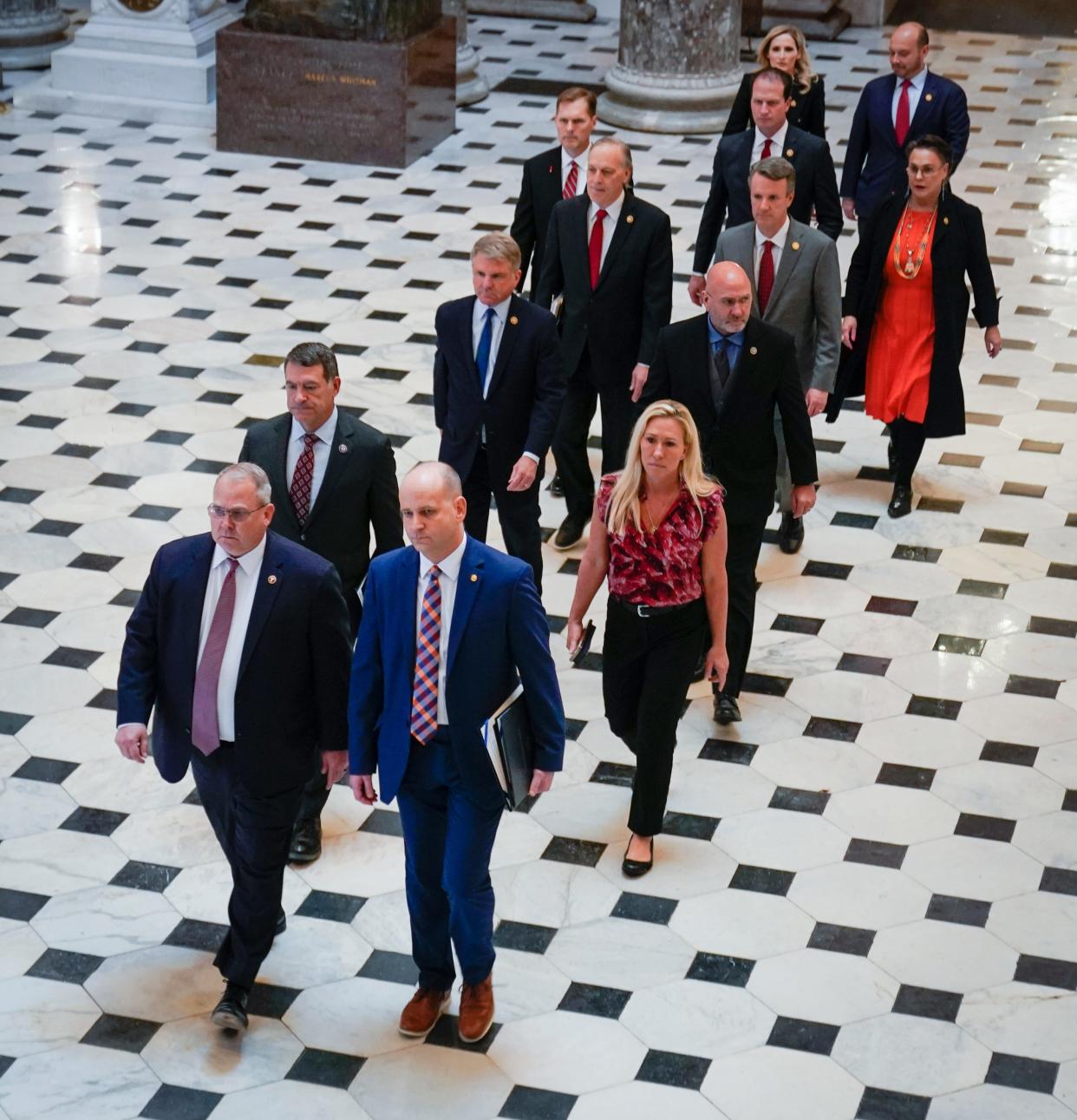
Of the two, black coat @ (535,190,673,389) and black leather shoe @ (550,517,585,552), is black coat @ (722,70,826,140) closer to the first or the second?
black coat @ (535,190,673,389)

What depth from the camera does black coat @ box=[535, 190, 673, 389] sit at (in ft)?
26.0

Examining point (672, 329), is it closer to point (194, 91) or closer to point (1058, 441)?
point (1058, 441)

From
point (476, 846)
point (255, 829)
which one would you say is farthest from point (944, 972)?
point (255, 829)

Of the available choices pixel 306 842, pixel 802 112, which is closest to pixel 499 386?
pixel 306 842

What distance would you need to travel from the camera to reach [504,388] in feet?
23.6

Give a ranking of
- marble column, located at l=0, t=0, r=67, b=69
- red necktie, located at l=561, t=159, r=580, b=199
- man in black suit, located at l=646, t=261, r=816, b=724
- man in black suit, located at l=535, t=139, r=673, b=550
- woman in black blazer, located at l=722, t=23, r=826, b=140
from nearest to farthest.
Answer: man in black suit, located at l=646, t=261, r=816, b=724, man in black suit, located at l=535, t=139, r=673, b=550, red necktie, located at l=561, t=159, r=580, b=199, woman in black blazer, located at l=722, t=23, r=826, b=140, marble column, located at l=0, t=0, r=67, b=69

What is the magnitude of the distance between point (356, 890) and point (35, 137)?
10081 mm

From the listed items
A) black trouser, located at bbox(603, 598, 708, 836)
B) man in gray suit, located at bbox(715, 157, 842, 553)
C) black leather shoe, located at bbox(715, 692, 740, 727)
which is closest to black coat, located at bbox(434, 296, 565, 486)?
man in gray suit, located at bbox(715, 157, 842, 553)

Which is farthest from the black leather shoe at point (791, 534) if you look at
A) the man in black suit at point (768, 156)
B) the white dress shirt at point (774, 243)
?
the white dress shirt at point (774, 243)

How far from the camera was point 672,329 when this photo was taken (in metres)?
6.90

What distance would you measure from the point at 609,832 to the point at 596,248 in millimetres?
2575

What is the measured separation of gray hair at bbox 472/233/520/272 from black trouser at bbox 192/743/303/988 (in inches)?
90.3

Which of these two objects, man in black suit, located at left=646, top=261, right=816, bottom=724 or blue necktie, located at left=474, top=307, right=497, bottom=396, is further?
blue necktie, located at left=474, top=307, right=497, bottom=396

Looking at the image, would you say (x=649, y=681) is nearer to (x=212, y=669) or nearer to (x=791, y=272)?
(x=212, y=669)
